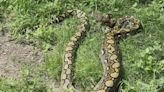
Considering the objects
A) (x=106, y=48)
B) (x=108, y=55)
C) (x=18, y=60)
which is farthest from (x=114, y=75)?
(x=18, y=60)

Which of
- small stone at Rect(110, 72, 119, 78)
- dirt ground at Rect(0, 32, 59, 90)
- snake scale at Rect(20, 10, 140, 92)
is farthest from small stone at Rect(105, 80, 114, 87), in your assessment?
dirt ground at Rect(0, 32, 59, 90)

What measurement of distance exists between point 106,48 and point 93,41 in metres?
0.38

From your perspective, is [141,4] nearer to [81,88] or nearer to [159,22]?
[159,22]

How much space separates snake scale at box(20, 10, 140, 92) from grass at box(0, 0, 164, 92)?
10 centimetres

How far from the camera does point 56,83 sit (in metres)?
6.06

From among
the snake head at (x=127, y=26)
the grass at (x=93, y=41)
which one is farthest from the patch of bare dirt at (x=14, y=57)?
the snake head at (x=127, y=26)

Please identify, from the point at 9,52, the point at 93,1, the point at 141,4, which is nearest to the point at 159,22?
the point at 141,4

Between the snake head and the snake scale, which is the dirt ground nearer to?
the snake scale

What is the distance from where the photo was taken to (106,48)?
6.33 meters

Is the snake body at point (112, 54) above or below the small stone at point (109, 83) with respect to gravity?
above

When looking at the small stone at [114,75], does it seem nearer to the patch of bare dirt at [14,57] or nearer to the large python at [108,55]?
the large python at [108,55]

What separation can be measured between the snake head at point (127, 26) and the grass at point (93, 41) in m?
0.11

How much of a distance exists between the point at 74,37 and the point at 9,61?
3.38ft

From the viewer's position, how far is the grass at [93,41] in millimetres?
5859
